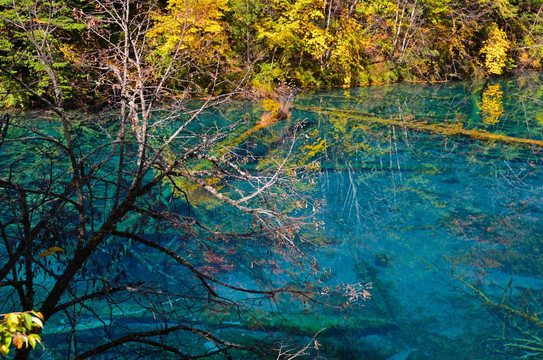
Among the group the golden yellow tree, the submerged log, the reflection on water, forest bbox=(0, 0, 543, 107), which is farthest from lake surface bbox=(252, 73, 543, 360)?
the golden yellow tree

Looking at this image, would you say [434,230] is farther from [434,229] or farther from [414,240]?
[414,240]

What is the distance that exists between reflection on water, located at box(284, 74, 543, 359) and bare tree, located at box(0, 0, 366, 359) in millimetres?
1001

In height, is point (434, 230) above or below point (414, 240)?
above

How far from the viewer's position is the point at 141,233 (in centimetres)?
385

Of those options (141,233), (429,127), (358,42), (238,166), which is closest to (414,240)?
(238,166)

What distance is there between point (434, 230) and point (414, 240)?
1.70 ft

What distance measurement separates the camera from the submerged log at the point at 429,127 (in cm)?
1121

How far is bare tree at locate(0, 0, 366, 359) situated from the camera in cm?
306

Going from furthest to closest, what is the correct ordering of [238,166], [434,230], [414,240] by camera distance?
[434,230]
[414,240]
[238,166]

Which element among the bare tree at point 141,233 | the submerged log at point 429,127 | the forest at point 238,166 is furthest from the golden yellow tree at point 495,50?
the bare tree at point 141,233

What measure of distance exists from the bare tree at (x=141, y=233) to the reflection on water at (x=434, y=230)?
39.4 inches

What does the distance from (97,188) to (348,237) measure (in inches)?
208

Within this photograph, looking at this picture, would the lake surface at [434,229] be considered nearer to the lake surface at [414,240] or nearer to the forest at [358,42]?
the lake surface at [414,240]

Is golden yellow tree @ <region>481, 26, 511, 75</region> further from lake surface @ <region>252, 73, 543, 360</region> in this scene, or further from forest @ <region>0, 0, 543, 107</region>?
lake surface @ <region>252, 73, 543, 360</region>
